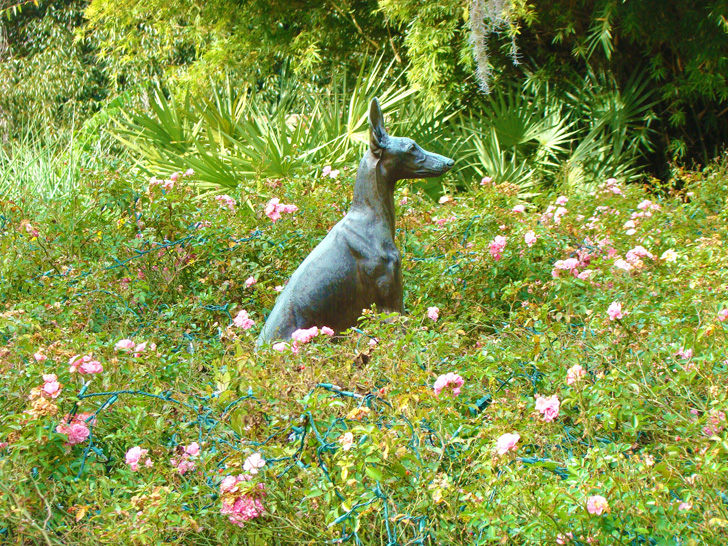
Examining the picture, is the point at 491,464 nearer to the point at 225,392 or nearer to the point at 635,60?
the point at 225,392

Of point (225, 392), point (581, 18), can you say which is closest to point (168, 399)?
point (225, 392)

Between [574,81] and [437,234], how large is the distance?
4.25 meters

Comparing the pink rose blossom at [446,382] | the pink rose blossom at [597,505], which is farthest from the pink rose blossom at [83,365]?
the pink rose blossom at [597,505]

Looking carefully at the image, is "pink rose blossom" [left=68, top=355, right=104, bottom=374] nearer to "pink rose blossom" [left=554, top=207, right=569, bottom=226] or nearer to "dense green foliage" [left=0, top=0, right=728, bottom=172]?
"pink rose blossom" [left=554, top=207, right=569, bottom=226]

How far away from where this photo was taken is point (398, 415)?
2246mm

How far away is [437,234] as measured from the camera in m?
4.68

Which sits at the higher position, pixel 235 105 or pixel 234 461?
pixel 234 461

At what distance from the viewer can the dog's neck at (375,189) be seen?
3332 millimetres

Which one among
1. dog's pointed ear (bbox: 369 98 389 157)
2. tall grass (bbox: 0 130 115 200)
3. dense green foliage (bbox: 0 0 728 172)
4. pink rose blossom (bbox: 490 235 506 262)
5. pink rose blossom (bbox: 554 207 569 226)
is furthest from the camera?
dense green foliage (bbox: 0 0 728 172)

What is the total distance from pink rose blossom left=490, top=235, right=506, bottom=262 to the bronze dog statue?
0.81 meters

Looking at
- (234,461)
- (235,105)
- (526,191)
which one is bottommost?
(526,191)

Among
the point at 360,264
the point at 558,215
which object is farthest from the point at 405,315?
the point at 558,215

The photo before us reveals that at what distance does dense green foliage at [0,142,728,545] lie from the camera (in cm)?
185

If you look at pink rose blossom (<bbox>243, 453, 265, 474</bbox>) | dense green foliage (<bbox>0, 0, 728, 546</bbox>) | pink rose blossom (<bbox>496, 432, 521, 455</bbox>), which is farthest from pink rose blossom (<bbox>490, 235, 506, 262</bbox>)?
pink rose blossom (<bbox>243, 453, 265, 474</bbox>)
